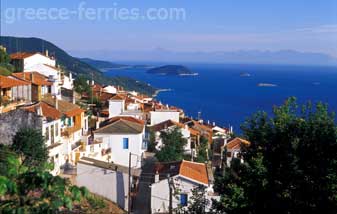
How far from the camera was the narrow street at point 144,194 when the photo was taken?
1622 cm

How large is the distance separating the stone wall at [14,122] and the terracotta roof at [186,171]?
4.51m

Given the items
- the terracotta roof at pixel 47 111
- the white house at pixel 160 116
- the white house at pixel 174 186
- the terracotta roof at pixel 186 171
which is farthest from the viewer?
the white house at pixel 160 116

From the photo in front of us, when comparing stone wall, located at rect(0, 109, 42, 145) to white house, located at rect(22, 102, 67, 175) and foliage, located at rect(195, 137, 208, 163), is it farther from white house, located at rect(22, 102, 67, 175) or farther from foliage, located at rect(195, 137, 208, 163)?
foliage, located at rect(195, 137, 208, 163)

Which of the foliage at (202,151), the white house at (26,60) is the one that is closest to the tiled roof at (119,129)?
the foliage at (202,151)

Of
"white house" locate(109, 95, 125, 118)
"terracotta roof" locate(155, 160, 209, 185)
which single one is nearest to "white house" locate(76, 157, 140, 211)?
"terracotta roof" locate(155, 160, 209, 185)

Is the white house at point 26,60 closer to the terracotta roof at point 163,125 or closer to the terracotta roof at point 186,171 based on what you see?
the terracotta roof at point 163,125

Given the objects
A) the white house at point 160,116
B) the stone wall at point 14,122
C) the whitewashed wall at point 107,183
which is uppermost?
the stone wall at point 14,122

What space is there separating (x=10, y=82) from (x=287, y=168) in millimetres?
14877

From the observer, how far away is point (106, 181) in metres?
16.2

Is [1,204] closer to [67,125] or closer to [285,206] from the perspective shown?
[285,206]

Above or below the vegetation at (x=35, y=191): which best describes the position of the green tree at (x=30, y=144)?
below

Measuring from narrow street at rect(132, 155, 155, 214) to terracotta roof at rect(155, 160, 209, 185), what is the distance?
630 mm

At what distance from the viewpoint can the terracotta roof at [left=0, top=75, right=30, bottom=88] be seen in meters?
19.2

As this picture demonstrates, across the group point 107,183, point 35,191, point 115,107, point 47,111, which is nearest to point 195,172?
point 107,183
